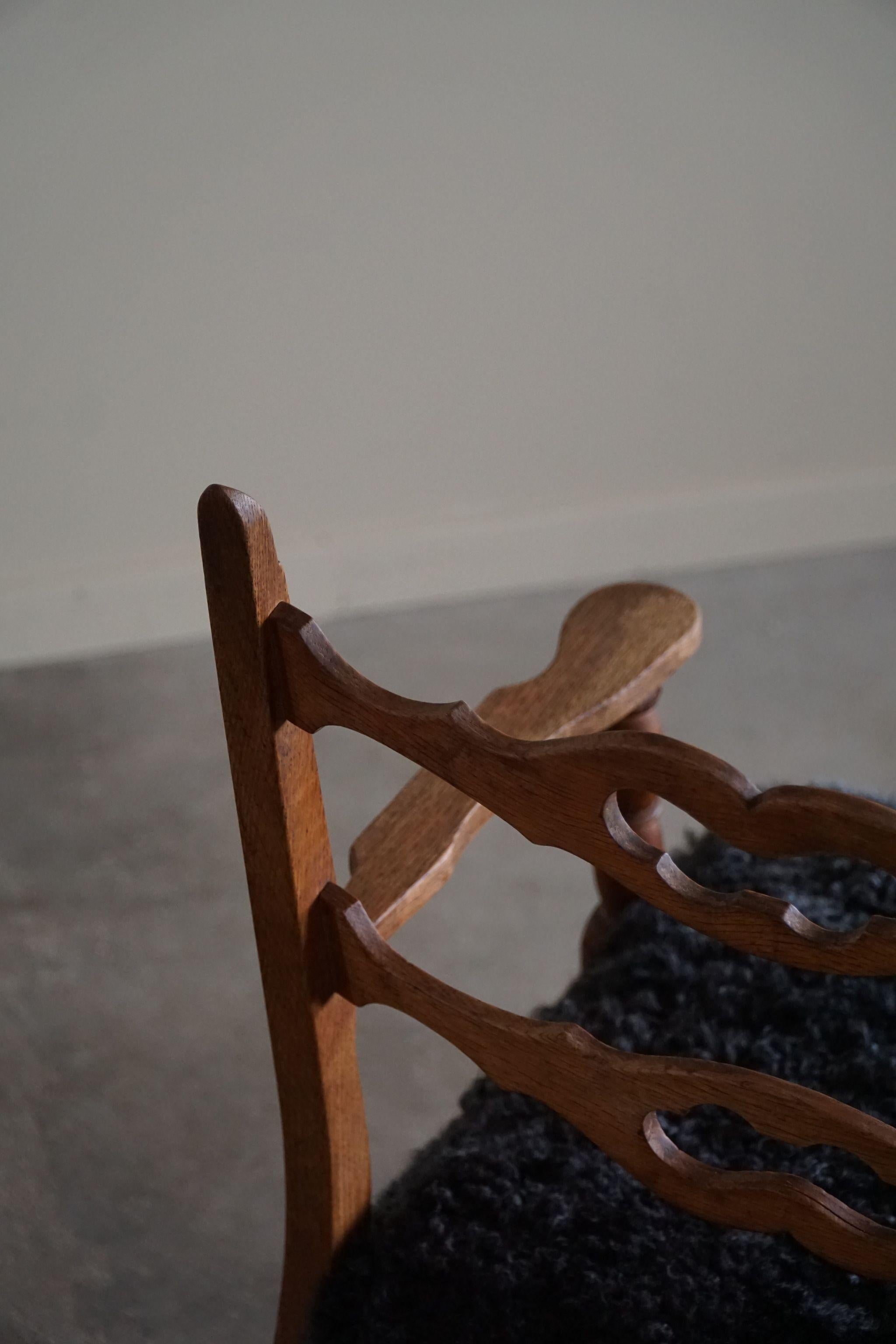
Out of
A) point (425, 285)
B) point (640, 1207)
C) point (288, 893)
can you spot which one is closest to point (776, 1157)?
A: point (640, 1207)

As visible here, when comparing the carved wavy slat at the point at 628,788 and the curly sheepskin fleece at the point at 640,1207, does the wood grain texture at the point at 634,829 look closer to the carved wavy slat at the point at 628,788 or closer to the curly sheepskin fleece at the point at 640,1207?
the curly sheepskin fleece at the point at 640,1207

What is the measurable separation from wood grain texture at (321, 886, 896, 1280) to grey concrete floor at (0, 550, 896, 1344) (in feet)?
2.64

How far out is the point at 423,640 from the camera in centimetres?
235

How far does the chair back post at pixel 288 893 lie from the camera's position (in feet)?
1.70

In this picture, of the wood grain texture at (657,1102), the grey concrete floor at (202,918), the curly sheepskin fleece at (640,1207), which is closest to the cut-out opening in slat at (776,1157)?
the curly sheepskin fleece at (640,1207)

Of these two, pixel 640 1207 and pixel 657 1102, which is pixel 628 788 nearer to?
pixel 657 1102

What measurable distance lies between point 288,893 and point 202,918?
1.19 metres

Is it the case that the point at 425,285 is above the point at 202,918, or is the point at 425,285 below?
above

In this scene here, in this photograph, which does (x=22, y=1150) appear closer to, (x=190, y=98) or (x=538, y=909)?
(x=538, y=909)

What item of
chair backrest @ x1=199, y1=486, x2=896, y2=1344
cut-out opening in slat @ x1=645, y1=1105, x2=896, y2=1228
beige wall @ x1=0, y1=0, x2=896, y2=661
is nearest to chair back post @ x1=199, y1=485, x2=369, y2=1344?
chair backrest @ x1=199, y1=486, x2=896, y2=1344

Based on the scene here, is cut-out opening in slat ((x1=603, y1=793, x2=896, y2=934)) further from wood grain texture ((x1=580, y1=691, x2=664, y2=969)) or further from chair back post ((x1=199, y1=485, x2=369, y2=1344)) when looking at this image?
chair back post ((x1=199, y1=485, x2=369, y2=1344))

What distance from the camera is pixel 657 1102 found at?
21.6 inches

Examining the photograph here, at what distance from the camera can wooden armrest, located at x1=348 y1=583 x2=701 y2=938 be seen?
28.3 inches

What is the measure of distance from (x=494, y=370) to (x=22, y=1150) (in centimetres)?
151
